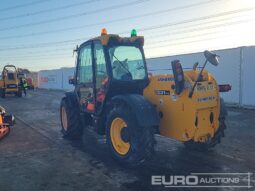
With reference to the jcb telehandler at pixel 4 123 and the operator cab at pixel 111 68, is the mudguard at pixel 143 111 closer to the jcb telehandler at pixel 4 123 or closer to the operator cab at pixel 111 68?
the operator cab at pixel 111 68

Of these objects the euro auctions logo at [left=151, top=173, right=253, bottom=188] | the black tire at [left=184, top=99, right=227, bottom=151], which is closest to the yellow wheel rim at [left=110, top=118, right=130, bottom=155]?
the euro auctions logo at [left=151, top=173, right=253, bottom=188]

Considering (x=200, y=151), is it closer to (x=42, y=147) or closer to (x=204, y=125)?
(x=204, y=125)

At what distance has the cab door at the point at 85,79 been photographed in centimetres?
677

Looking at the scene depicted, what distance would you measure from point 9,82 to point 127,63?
18.4 meters

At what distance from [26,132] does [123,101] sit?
453 cm

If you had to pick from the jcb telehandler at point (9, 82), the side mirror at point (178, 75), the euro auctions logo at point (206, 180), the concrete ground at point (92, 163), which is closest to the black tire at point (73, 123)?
the concrete ground at point (92, 163)

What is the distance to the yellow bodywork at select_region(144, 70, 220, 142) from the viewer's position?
5.01m

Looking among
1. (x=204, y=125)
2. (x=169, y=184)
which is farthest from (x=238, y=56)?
(x=169, y=184)

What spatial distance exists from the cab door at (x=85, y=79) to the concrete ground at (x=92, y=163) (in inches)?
40.8

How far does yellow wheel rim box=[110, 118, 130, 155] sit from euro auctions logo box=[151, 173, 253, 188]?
0.98m

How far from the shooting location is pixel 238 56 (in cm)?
1421

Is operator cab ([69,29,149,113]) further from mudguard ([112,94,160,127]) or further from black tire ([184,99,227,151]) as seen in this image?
black tire ([184,99,227,151])

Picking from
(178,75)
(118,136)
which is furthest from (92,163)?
(178,75)

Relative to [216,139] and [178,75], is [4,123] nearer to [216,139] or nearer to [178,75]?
[178,75]
